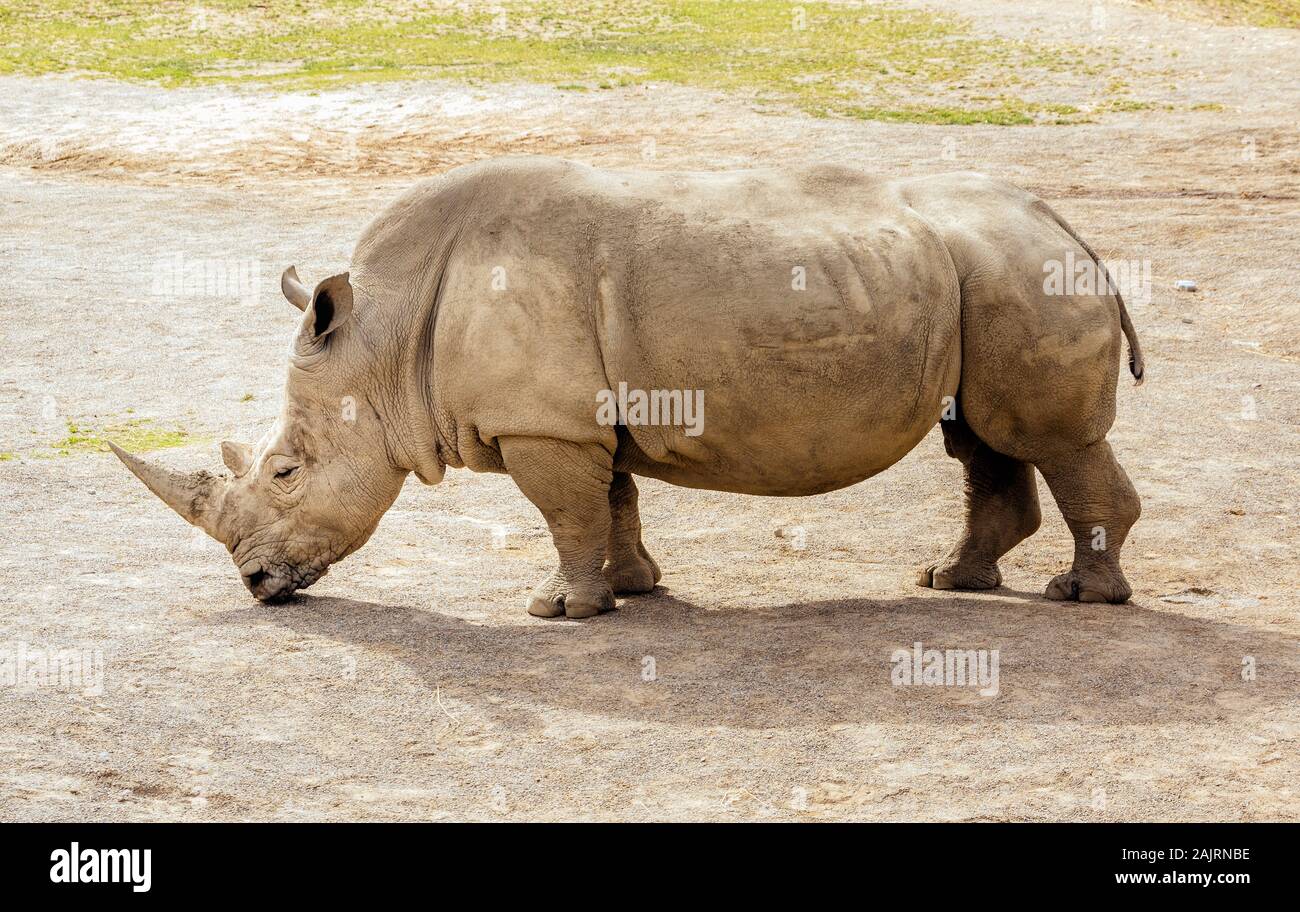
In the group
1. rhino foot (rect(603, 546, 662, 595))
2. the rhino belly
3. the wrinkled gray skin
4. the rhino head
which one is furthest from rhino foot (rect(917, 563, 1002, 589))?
the rhino head

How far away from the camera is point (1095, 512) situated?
894 cm

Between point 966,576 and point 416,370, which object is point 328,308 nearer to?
point 416,370

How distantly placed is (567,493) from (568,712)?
1.54 metres

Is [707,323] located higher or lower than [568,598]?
higher

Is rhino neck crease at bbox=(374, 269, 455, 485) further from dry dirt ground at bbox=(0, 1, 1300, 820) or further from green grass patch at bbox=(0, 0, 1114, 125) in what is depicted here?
green grass patch at bbox=(0, 0, 1114, 125)

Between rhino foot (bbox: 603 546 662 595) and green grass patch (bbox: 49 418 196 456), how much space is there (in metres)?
4.63

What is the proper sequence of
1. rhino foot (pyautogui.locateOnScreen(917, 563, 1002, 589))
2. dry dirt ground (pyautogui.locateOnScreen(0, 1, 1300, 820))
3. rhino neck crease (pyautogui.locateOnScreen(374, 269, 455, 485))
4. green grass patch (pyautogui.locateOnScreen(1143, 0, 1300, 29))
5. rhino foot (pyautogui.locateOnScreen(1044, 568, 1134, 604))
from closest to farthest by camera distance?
dry dirt ground (pyautogui.locateOnScreen(0, 1, 1300, 820)), rhino neck crease (pyautogui.locateOnScreen(374, 269, 455, 485)), rhino foot (pyautogui.locateOnScreen(1044, 568, 1134, 604)), rhino foot (pyautogui.locateOnScreen(917, 563, 1002, 589)), green grass patch (pyautogui.locateOnScreen(1143, 0, 1300, 29))

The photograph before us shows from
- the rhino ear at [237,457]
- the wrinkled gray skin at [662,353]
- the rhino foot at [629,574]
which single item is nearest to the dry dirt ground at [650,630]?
the rhino foot at [629,574]

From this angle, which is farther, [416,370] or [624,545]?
[624,545]

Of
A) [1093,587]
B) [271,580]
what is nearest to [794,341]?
[1093,587]

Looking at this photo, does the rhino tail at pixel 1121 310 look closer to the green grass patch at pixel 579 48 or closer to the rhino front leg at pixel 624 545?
the rhino front leg at pixel 624 545

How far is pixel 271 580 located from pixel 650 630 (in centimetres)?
203

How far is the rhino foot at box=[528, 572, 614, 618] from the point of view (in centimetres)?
879

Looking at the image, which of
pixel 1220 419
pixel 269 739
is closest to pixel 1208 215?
pixel 1220 419
